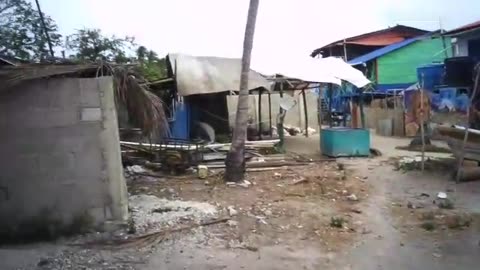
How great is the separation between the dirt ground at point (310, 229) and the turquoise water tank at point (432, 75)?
5149 millimetres

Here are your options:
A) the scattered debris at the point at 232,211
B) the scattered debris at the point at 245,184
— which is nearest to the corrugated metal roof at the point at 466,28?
the scattered debris at the point at 245,184

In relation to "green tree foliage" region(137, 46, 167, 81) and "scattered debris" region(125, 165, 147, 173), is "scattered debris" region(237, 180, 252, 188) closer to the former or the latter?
"scattered debris" region(125, 165, 147, 173)

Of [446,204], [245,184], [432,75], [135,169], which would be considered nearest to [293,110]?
[432,75]

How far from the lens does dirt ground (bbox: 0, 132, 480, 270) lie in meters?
5.38

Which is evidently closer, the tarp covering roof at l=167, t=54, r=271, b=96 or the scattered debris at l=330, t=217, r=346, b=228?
the scattered debris at l=330, t=217, r=346, b=228

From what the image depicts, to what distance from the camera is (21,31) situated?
11078 mm

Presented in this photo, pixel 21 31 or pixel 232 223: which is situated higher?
pixel 21 31

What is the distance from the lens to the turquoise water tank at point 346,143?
13.1 m

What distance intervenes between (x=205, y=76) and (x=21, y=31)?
4.93 m

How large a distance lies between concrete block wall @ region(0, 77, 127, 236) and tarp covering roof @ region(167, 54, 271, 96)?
24.8ft

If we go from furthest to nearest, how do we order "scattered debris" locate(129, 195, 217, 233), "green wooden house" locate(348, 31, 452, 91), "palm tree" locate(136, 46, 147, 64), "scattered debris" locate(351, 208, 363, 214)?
"green wooden house" locate(348, 31, 452, 91), "palm tree" locate(136, 46, 147, 64), "scattered debris" locate(351, 208, 363, 214), "scattered debris" locate(129, 195, 217, 233)

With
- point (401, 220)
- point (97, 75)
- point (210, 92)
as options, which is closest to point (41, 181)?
point (97, 75)

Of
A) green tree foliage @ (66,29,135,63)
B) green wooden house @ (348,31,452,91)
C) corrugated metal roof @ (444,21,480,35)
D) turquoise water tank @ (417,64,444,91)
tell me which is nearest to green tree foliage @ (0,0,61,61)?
green tree foliage @ (66,29,135,63)

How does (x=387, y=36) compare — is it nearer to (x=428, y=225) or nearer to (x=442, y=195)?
(x=442, y=195)
